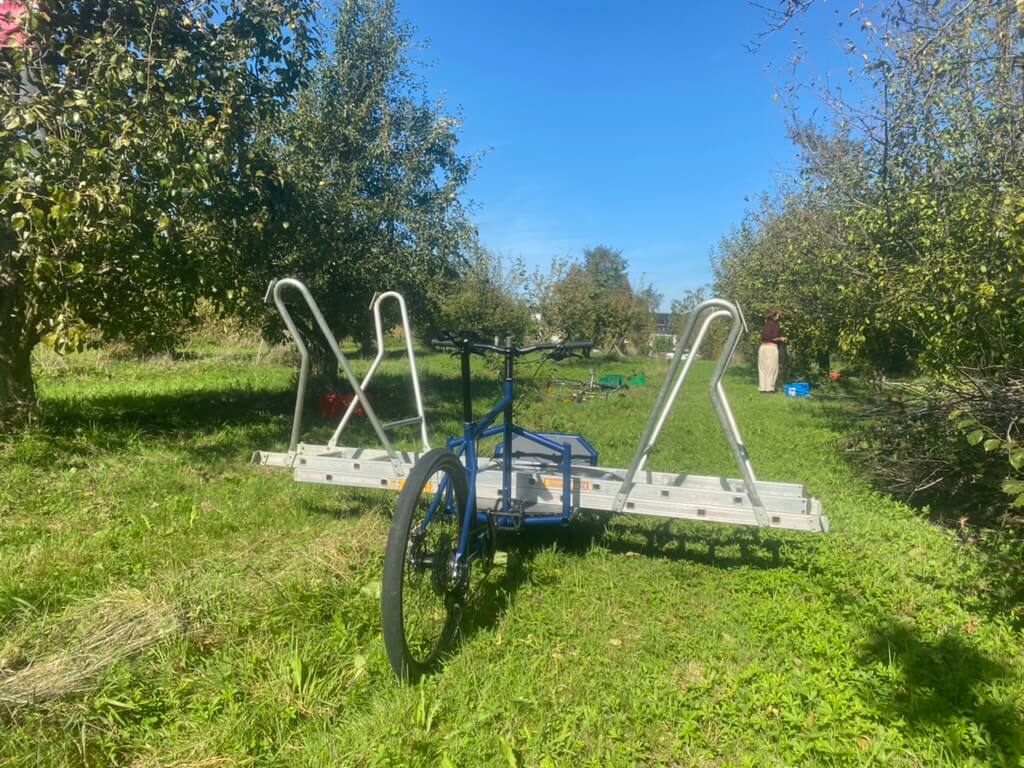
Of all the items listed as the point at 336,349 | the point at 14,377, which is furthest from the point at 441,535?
the point at 14,377

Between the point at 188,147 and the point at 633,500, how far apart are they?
4494 mm

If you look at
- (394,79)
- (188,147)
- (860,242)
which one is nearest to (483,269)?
(394,79)

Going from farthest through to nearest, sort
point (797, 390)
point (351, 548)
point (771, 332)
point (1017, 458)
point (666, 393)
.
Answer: point (771, 332), point (797, 390), point (351, 548), point (666, 393), point (1017, 458)

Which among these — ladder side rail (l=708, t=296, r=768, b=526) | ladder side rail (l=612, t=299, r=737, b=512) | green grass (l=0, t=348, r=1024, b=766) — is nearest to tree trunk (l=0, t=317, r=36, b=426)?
green grass (l=0, t=348, r=1024, b=766)

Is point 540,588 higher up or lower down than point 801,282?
lower down

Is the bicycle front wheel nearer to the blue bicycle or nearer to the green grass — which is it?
the blue bicycle

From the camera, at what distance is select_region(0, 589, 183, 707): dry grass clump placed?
2.22m

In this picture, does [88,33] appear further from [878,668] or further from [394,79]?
[878,668]

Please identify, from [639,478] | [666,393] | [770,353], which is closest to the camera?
[666,393]

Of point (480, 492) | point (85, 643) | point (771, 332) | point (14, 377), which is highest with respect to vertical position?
point (771, 332)

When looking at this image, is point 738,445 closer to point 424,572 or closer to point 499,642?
point 499,642

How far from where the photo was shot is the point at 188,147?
16.7 ft

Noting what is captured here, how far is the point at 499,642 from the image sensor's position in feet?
9.73

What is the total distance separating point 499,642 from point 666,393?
5.20ft
